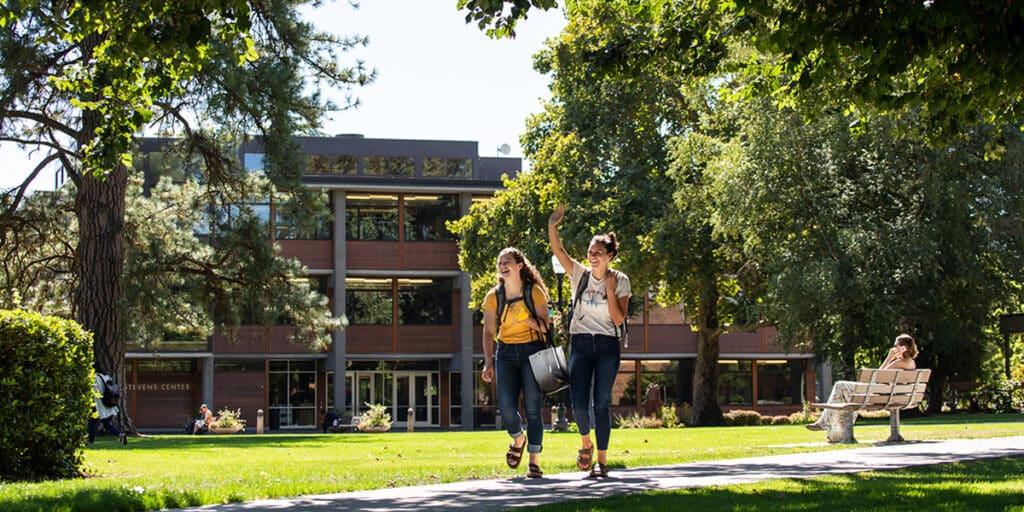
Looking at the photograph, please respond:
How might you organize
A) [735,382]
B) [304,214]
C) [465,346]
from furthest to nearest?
[735,382] → [465,346] → [304,214]

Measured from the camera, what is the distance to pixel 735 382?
61.0 m

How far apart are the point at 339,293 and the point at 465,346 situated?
19.3 ft

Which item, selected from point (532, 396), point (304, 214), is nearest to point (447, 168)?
point (304, 214)

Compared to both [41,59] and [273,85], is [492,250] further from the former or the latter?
[41,59]

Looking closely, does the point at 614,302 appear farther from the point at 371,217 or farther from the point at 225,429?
the point at 371,217

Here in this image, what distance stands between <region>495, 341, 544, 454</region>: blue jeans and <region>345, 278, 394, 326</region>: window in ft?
150

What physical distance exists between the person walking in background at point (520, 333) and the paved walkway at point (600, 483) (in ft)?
1.60

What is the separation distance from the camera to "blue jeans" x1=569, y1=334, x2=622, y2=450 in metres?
10.2

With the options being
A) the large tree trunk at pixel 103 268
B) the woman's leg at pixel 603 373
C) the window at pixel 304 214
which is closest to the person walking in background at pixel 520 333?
the woman's leg at pixel 603 373

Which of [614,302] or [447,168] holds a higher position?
[447,168]

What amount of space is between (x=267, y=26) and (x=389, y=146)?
30.2m

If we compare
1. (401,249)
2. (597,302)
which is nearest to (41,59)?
(597,302)

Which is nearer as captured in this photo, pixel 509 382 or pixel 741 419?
pixel 509 382

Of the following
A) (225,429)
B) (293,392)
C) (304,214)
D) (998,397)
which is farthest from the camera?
(293,392)
